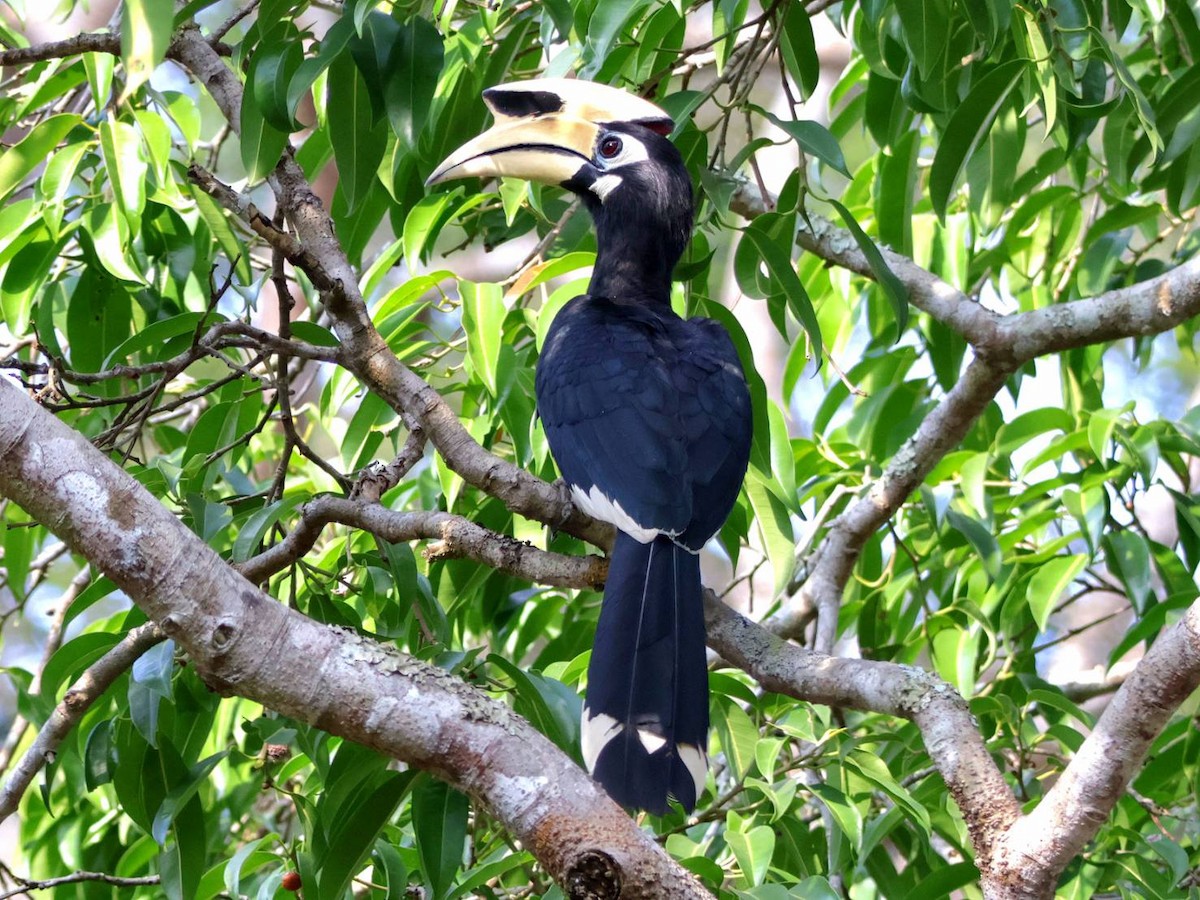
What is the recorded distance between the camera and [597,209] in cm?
299

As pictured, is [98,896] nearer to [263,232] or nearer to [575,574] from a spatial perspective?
[575,574]

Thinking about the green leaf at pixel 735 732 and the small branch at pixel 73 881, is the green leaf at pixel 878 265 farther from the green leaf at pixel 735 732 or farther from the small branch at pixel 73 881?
the small branch at pixel 73 881

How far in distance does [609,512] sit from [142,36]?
4.02ft

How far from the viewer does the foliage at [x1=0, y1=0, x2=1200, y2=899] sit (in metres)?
1.93

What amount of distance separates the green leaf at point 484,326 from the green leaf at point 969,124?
0.73 m

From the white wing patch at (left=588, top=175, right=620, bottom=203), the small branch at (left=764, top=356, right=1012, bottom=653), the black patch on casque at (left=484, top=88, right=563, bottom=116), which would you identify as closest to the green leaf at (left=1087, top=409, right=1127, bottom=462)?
the small branch at (left=764, top=356, right=1012, bottom=653)

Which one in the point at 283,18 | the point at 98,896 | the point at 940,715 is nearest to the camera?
the point at 940,715

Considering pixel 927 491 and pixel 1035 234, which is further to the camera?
pixel 1035 234

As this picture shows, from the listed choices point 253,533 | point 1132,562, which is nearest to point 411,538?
point 253,533

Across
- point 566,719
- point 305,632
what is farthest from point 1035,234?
point 305,632

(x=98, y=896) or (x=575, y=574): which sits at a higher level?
(x=575, y=574)

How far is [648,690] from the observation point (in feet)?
6.59

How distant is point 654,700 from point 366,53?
1030 millimetres

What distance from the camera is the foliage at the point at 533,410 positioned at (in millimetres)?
1931
